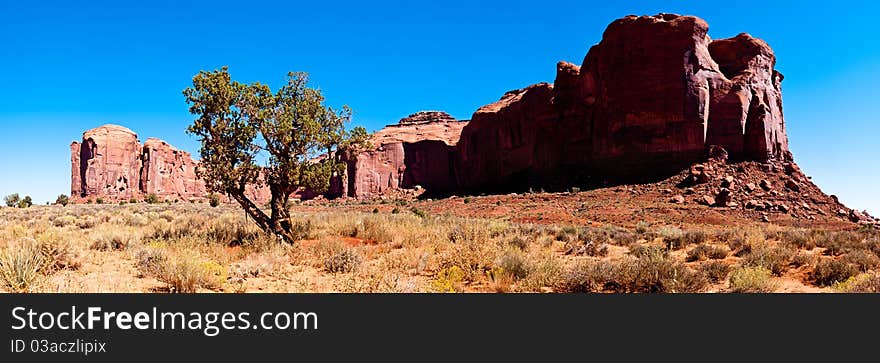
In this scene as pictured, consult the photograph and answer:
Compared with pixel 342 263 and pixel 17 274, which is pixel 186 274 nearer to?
pixel 17 274

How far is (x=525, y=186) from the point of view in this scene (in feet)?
174

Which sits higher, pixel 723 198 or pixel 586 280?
pixel 723 198

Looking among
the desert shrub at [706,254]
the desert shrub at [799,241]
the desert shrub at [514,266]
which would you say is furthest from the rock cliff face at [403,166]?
the desert shrub at [514,266]

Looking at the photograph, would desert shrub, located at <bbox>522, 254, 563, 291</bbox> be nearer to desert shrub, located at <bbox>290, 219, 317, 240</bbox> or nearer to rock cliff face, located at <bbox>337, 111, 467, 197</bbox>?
desert shrub, located at <bbox>290, 219, 317, 240</bbox>

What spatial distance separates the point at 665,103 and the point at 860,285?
37722 mm

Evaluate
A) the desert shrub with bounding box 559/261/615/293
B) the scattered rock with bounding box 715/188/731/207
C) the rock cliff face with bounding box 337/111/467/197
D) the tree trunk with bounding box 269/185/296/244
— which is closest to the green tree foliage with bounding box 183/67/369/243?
the tree trunk with bounding box 269/185/296/244

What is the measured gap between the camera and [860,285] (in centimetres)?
650

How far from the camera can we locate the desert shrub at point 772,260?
835 cm

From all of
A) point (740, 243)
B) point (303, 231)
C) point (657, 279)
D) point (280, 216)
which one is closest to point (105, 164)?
point (303, 231)

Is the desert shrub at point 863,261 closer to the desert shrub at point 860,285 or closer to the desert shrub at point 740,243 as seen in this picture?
the desert shrub at point 860,285

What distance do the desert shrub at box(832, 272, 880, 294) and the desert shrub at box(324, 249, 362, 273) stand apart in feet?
25.7

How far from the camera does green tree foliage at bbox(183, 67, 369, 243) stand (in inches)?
433

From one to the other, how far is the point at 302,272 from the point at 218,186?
5.04 meters

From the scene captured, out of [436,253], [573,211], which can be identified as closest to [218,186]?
[436,253]
